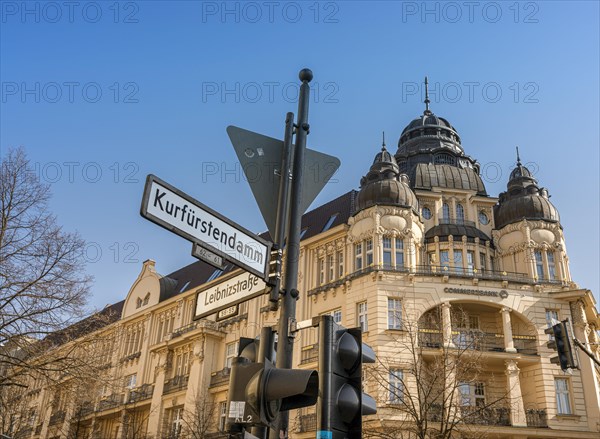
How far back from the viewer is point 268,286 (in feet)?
17.9

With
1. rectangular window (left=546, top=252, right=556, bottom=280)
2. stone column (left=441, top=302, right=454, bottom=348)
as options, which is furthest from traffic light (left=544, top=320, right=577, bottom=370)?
rectangular window (left=546, top=252, right=556, bottom=280)

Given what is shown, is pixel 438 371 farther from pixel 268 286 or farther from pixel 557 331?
pixel 268 286

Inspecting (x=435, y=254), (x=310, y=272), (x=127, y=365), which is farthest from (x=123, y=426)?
(x=435, y=254)

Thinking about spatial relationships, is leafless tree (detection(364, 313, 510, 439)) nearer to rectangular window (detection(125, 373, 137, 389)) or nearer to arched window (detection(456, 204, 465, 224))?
arched window (detection(456, 204, 465, 224))

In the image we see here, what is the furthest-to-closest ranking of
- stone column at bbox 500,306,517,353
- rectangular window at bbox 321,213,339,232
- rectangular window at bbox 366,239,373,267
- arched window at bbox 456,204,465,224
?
rectangular window at bbox 321,213,339,232, arched window at bbox 456,204,465,224, rectangular window at bbox 366,239,373,267, stone column at bbox 500,306,517,353

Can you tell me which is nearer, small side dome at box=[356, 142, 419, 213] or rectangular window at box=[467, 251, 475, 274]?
rectangular window at box=[467, 251, 475, 274]

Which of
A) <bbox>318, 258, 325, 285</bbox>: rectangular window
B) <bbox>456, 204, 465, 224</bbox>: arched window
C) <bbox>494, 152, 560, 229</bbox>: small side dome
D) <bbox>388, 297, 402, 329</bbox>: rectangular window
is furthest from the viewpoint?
<bbox>456, 204, 465, 224</bbox>: arched window

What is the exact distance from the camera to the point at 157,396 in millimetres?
41094

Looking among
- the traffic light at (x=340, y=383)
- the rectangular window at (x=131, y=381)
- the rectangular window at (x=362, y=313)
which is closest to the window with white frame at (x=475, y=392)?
the rectangular window at (x=362, y=313)

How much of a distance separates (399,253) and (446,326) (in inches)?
187

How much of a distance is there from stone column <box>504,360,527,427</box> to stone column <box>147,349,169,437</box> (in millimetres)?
21705

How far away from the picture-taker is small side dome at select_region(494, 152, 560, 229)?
117ft

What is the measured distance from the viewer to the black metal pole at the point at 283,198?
5445 millimetres

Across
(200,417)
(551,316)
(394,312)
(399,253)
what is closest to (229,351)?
(200,417)
